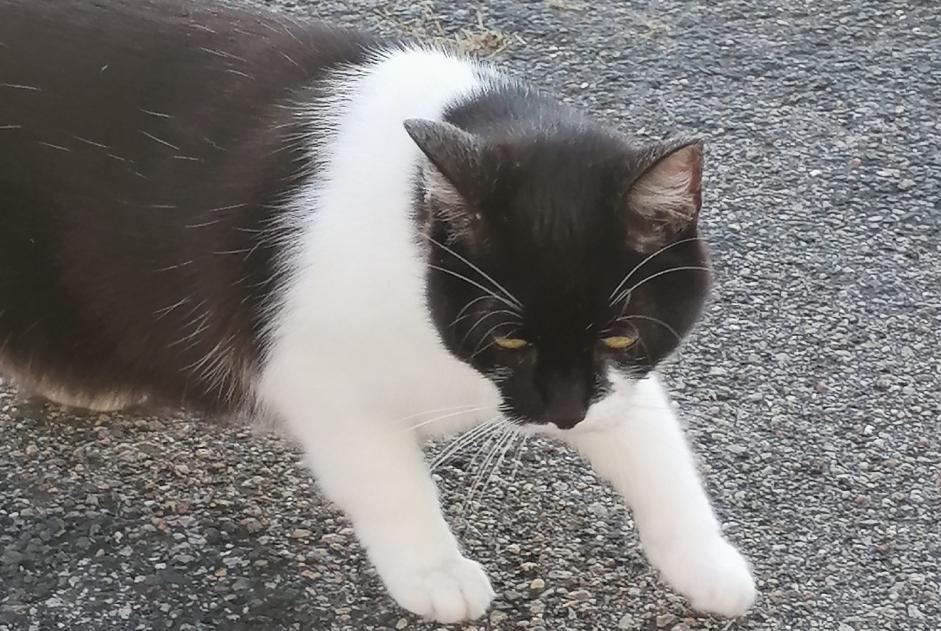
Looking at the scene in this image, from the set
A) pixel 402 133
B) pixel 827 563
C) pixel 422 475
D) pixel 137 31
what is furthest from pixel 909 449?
pixel 137 31

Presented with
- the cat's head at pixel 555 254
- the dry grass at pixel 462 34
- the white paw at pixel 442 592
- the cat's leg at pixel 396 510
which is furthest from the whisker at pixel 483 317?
the dry grass at pixel 462 34

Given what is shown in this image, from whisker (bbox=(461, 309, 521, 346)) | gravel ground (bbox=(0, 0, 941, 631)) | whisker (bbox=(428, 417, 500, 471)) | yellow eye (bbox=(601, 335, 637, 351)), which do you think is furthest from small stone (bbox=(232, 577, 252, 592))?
yellow eye (bbox=(601, 335, 637, 351))

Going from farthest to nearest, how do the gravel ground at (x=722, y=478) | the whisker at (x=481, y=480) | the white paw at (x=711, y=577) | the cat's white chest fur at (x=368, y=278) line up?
the whisker at (x=481, y=480)
the gravel ground at (x=722, y=478)
the white paw at (x=711, y=577)
the cat's white chest fur at (x=368, y=278)

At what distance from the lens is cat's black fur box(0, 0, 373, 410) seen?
1.59 metres

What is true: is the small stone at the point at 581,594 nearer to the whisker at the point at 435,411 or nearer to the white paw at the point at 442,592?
the white paw at the point at 442,592

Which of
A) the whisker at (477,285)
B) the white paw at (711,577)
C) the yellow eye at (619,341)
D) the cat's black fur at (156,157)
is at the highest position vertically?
the whisker at (477,285)

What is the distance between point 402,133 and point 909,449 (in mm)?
935

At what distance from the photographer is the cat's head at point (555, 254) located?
1.29 meters

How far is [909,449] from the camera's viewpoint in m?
1.88

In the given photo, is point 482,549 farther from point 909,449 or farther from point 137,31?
point 137,31

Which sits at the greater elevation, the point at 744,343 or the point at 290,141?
the point at 290,141

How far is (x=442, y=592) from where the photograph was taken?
154 cm

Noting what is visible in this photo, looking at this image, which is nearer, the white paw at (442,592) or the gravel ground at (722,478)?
the white paw at (442,592)

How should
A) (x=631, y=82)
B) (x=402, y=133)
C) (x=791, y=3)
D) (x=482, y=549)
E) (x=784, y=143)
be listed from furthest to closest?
(x=791, y=3)
(x=631, y=82)
(x=784, y=143)
(x=482, y=549)
(x=402, y=133)
